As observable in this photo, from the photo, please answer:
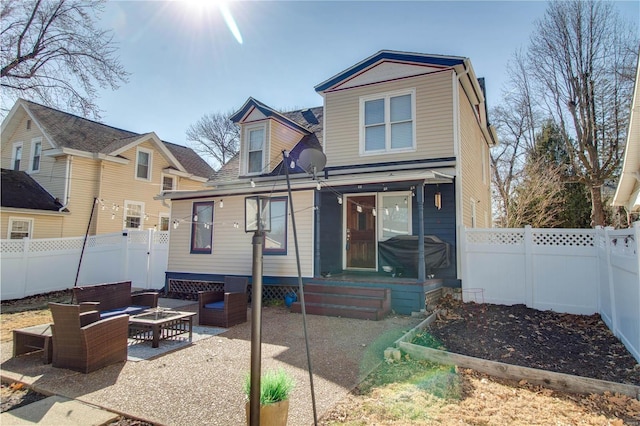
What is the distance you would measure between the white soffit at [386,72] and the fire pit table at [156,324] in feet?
26.8

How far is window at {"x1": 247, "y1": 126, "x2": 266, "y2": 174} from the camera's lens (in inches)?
486

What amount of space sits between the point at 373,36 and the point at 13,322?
38.2 feet

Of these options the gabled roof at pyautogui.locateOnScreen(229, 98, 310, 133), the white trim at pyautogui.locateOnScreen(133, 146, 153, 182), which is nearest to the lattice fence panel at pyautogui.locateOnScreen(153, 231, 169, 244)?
the gabled roof at pyautogui.locateOnScreen(229, 98, 310, 133)

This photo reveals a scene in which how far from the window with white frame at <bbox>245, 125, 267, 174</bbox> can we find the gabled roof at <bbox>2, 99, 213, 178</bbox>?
7995 millimetres

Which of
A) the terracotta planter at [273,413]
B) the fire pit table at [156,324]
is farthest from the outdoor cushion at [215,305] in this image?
the terracotta planter at [273,413]

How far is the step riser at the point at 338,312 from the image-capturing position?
745cm

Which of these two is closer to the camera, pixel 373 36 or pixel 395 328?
pixel 395 328

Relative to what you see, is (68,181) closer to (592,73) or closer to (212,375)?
(212,375)

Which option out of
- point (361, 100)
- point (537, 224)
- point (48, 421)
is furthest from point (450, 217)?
point (537, 224)

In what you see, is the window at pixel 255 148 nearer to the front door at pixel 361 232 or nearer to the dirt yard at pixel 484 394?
the front door at pixel 361 232

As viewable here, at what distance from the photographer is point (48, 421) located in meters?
3.37

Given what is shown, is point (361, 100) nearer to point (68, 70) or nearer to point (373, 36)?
point (373, 36)

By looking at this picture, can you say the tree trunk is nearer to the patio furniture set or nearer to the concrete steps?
the concrete steps

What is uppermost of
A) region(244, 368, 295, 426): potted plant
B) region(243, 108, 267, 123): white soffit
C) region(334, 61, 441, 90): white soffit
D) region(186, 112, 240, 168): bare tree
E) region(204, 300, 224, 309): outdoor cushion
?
region(186, 112, 240, 168): bare tree
